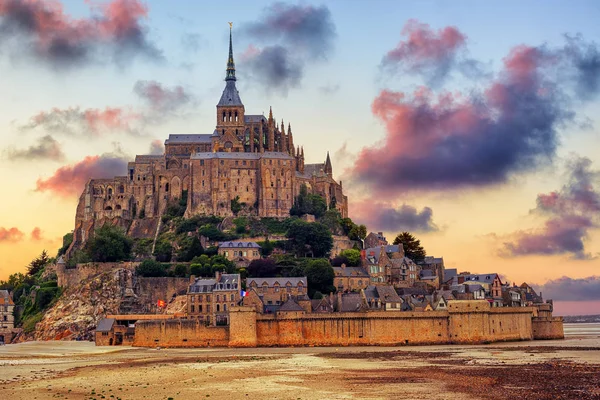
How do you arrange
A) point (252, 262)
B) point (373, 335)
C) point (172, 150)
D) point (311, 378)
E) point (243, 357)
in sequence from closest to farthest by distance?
point (311, 378), point (243, 357), point (373, 335), point (252, 262), point (172, 150)

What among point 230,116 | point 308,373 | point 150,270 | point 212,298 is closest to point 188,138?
point 230,116

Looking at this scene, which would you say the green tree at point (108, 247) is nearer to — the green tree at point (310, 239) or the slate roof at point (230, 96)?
the green tree at point (310, 239)

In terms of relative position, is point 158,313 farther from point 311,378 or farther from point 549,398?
point 549,398

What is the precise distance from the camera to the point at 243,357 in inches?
2741

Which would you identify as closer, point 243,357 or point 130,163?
point 243,357

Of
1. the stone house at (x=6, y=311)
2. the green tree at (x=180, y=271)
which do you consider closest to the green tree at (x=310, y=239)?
the green tree at (x=180, y=271)

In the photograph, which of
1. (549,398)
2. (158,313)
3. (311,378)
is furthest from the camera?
(158,313)

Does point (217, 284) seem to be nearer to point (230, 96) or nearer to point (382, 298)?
point (382, 298)

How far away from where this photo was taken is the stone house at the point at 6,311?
105 metres

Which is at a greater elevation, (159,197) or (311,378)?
(159,197)

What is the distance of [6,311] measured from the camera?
10638 cm

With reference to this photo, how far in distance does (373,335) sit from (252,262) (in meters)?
Result: 24.8

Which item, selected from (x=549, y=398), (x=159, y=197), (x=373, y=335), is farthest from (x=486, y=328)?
(x=159, y=197)

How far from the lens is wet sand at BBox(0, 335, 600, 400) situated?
45.9 metres
